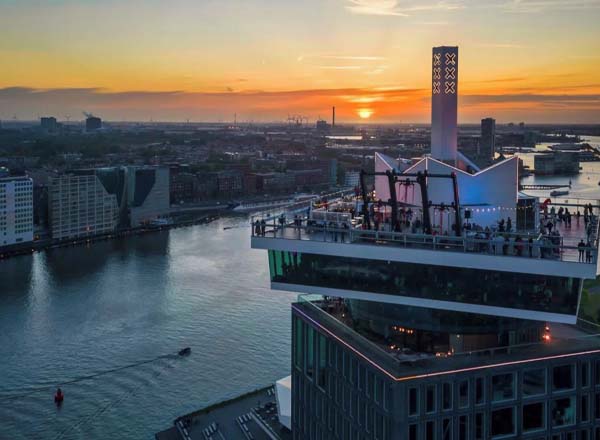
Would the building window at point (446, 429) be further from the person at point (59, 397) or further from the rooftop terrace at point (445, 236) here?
the person at point (59, 397)

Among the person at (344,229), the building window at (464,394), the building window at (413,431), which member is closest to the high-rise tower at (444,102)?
the person at (344,229)

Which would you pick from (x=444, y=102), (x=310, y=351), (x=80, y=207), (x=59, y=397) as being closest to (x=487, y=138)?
(x=80, y=207)

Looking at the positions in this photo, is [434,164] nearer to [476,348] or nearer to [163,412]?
[476,348]

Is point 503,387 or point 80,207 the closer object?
point 503,387

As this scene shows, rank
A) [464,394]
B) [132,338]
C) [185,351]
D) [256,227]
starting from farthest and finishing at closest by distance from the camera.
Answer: [132,338], [185,351], [256,227], [464,394]

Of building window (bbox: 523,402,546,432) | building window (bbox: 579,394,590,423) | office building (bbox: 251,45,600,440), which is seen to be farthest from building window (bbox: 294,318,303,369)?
building window (bbox: 579,394,590,423)

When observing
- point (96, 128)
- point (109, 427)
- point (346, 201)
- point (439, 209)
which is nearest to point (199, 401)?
point (109, 427)

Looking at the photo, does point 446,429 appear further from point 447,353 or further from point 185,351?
point 185,351

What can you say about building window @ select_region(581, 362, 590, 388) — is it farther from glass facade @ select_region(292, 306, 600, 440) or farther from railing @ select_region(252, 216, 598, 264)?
railing @ select_region(252, 216, 598, 264)
